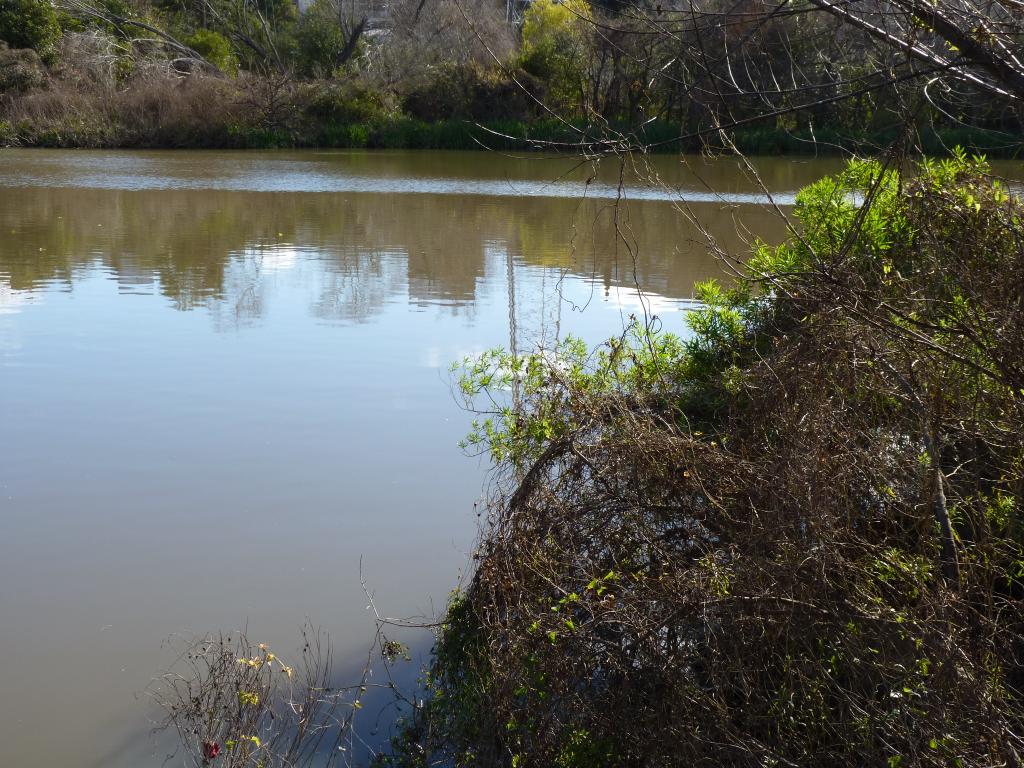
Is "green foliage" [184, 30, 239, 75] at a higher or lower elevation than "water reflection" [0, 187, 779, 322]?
higher

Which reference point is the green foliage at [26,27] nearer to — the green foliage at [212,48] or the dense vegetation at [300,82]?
the dense vegetation at [300,82]

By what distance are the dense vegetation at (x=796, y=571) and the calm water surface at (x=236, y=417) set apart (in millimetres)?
808

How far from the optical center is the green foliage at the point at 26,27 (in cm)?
3609

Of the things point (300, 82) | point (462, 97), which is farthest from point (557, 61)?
point (300, 82)

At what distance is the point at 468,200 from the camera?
21.1 m

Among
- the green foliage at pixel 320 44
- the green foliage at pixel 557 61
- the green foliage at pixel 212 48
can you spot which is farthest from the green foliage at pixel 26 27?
the green foliage at pixel 557 61

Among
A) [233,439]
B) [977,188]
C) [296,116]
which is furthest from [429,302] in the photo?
[296,116]

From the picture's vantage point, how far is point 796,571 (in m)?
3.07

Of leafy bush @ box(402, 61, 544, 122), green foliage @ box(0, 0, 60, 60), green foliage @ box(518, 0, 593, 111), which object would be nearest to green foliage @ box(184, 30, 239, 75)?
green foliage @ box(0, 0, 60, 60)

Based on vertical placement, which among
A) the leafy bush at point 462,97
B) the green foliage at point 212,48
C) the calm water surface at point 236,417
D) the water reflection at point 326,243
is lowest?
the calm water surface at point 236,417

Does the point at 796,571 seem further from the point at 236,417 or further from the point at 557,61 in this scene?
the point at 557,61

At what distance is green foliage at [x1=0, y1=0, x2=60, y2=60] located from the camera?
36.1 meters

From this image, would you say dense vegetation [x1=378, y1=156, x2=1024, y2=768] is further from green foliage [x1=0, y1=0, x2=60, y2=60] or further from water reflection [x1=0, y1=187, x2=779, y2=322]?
green foliage [x1=0, y1=0, x2=60, y2=60]

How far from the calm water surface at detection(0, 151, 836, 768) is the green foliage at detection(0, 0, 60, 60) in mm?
20957
